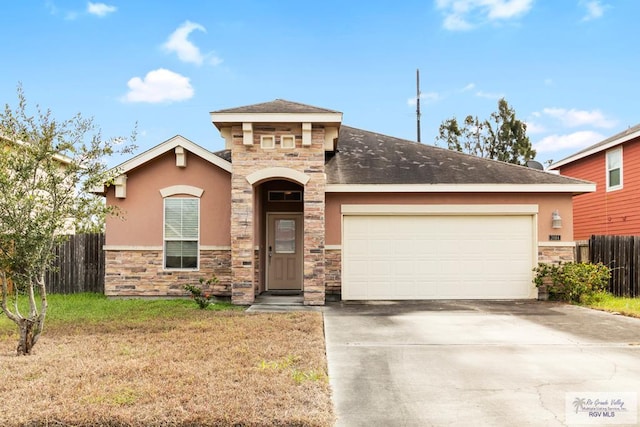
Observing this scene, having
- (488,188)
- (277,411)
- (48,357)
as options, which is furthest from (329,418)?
(488,188)

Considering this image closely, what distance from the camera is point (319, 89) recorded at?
71.5ft

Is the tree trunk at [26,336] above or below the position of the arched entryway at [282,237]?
below

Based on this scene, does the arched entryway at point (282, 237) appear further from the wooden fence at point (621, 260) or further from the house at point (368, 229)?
the wooden fence at point (621, 260)

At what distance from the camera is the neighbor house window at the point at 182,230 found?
1219cm

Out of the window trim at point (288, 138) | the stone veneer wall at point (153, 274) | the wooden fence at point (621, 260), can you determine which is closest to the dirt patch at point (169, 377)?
the stone veneer wall at point (153, 274)

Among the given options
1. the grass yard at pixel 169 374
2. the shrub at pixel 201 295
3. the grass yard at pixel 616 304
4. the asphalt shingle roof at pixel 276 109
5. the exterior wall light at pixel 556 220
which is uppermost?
the asphalt shingle roof at pixel 276 109

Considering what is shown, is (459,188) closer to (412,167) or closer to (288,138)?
(412,167)

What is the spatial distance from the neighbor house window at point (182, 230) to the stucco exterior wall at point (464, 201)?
10.7 feet

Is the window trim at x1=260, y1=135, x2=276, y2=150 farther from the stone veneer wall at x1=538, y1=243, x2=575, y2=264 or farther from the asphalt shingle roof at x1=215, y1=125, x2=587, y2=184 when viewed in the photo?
the stone veneer wall at x1=538, y1=243, x2=575, y2=264

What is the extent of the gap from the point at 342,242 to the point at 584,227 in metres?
11.9

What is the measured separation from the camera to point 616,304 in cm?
1127

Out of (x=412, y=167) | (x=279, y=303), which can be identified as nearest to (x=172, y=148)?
(x=279, y=303)

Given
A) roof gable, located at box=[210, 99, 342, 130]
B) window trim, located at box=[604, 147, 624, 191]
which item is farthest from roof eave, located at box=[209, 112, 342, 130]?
window trim, located at box=[604, 147, 624, 191]

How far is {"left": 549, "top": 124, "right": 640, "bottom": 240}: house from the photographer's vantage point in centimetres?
1616
